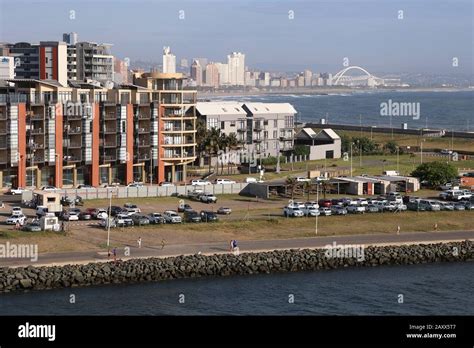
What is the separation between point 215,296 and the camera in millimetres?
20594

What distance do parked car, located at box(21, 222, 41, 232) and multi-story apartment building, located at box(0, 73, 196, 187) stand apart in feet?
27.6

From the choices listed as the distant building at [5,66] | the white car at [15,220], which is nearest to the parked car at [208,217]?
the white car at [15,220]

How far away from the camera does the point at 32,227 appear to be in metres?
25.7

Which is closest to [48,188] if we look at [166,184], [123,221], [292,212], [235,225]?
[166,184]

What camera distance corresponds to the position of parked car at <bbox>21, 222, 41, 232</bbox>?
84.1ft

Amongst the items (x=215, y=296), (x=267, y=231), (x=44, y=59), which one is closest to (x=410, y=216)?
(x=267, y=231)

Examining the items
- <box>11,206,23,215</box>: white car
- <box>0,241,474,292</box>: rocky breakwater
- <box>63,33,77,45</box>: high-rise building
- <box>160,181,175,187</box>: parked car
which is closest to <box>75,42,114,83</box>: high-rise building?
<box>63,33,77,45</box>: high-rise building

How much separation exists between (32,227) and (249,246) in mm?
5885

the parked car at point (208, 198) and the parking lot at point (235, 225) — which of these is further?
the parked car at point (208, 198)

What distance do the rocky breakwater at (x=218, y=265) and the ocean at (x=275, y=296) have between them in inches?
14.0

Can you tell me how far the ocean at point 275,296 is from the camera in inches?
760

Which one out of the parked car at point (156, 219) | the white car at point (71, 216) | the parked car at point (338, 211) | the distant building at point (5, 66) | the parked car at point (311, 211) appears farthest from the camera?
the distant building at point (5, 66)

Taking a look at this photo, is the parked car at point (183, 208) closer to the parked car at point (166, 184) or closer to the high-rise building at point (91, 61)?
the parked car at point (166, 184)
